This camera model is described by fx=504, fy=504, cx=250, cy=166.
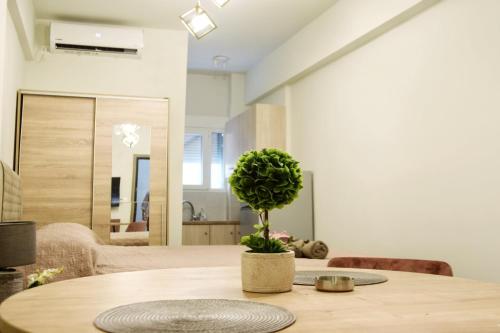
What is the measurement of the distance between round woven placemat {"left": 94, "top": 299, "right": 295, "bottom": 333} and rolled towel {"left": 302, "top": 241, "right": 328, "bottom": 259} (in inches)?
82.4

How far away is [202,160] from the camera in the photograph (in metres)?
7.20

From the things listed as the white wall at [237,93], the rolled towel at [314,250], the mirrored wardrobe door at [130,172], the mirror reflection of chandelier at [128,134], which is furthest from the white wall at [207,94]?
the rolled towel at [314,250]

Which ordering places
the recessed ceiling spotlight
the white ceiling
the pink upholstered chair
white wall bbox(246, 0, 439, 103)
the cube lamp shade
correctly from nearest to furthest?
1. the cube lamp shade
2. the pink upholstered chair
3. white wall bbox(246, 0, 439, 103)
4. the white ceiling
5. the recessed ceiling spotlight

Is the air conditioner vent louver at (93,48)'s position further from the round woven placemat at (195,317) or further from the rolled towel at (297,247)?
the round woven placemat at (195,317)

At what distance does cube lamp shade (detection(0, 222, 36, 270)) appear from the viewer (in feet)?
6.00

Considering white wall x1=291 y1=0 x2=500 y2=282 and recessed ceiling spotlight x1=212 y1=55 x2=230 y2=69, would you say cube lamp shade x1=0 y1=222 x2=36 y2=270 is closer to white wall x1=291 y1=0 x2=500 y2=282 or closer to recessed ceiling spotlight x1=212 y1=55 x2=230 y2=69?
white wall x1=291 y1=0 x2=500 y2=282

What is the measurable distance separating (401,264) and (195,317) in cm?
144

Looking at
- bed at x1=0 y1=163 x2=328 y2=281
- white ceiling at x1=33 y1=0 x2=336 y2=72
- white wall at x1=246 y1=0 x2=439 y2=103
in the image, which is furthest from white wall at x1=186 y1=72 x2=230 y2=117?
bed at x1=0 y1=163 x2=328 y2=281

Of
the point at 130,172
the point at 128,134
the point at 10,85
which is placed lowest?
the point at 130,172

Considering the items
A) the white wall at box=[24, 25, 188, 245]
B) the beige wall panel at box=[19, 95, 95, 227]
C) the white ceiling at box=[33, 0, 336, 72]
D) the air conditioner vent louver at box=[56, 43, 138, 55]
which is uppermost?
the white ceiling at box=[33, 0, 336, 72]

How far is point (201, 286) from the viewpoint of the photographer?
1382mm

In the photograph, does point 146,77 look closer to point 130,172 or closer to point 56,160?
point 130,172

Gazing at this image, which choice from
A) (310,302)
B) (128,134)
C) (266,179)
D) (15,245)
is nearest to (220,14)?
(128,134)

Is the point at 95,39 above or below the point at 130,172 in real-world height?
above
